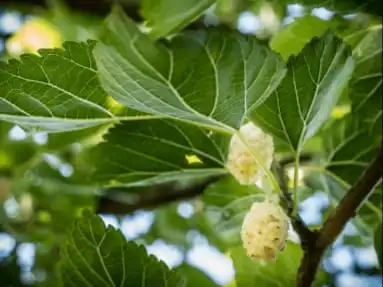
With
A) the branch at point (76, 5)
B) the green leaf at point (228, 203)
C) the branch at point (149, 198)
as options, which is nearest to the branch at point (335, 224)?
the green leaf at point (228, 203)

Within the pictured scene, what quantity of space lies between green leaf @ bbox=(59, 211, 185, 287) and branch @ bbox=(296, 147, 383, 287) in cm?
7

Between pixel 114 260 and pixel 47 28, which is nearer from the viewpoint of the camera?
pixel 114 260

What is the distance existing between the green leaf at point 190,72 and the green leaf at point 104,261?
0.33ft

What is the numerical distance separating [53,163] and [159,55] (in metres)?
0.87

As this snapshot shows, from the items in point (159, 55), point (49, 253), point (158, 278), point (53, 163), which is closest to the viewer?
point (159, 55)

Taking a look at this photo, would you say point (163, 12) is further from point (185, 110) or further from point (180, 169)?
point (180, 169)

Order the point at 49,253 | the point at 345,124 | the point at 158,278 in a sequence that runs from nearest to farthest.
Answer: the point at 158,278, the point at 345,124, the point at 49,253

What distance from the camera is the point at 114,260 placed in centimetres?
49

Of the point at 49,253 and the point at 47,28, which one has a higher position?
the point at 47,28

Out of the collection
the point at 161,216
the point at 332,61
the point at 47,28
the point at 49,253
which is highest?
the point at 332,61

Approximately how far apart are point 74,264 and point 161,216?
2.62 feet

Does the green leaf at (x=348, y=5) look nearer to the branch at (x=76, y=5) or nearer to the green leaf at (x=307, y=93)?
the green leaf at (x=307, y=93)

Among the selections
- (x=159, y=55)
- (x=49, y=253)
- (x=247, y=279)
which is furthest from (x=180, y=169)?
(x=49, y=253)

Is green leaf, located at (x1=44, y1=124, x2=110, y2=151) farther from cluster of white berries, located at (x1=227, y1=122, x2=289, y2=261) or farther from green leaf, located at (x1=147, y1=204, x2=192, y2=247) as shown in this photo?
green leaf, located at (x1=147, y1=204, x2=192, y2=247)
